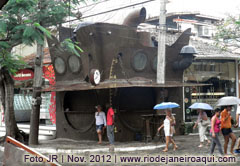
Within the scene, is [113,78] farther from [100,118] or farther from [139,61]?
[100,118]

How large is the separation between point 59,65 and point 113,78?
12.4ft

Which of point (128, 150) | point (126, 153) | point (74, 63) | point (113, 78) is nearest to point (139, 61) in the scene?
point (113, 78)

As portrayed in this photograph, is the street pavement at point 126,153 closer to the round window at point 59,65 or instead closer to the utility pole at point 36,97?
the utility pole at point 36,97

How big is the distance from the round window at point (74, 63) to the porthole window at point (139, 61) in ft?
9.02

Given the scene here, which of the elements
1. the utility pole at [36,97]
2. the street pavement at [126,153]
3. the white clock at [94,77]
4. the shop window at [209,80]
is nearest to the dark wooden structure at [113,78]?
the white clock at [94,77]

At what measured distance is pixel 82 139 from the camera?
1805 cm

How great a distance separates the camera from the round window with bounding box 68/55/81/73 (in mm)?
17922

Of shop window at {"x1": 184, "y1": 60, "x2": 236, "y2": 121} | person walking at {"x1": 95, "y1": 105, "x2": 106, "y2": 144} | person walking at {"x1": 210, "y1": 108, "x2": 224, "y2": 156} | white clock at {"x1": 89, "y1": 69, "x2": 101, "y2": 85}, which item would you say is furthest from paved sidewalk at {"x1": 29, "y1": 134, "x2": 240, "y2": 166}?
shop window at {"x1": 184, "y1": 60, "x2": 236, "y2": 121}

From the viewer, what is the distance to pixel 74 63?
1817cm

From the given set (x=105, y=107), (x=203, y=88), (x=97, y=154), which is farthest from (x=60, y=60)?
(x=203, y=88)

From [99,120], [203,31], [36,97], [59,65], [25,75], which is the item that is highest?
[203,31]

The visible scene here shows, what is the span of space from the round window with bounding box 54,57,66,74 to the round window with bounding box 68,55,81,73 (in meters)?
0.50

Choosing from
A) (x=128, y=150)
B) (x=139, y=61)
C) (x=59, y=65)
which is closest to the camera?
(x=128, y=150)

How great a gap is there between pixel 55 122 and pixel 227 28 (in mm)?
10983
